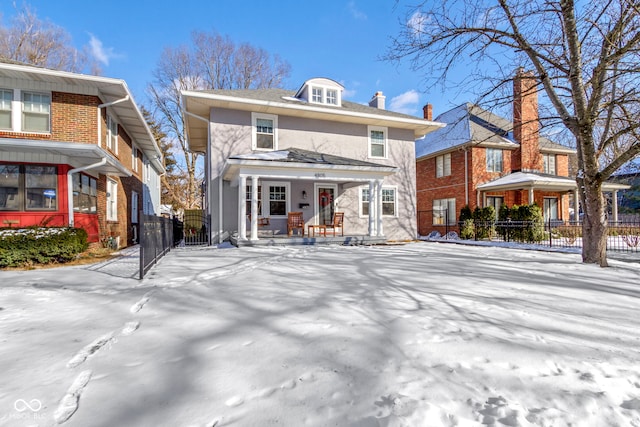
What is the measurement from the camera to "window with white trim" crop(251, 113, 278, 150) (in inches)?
465

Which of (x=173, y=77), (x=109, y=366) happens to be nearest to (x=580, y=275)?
(x=109, y=366)

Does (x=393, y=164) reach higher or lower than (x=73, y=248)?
higher

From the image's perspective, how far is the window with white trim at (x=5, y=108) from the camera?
852 centimetres

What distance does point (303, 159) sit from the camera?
34.4 feet

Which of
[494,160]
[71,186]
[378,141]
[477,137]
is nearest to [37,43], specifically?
[71,186]

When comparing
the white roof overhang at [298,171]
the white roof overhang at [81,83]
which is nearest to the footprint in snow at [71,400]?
the white roof overhang at [298,171]

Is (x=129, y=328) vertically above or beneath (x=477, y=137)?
beneath

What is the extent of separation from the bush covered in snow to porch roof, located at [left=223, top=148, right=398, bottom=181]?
442 centimetres

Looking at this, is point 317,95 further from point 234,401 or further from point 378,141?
point 234,401

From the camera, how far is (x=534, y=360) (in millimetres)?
2395

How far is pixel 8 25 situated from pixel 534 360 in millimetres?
27854

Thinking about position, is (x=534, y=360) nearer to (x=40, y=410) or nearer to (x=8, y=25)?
(x=40, y=410)

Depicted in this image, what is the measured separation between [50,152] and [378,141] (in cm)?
1118

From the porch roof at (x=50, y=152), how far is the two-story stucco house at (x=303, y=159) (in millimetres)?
3500
